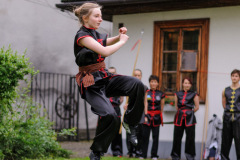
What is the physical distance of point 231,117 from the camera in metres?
7.18

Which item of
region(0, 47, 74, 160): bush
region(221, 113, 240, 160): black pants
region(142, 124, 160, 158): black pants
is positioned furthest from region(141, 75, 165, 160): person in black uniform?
region(0, 47, 74, 160): bush

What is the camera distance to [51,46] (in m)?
12.7

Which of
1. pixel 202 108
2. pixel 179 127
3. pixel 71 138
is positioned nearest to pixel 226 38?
pixel 202 108

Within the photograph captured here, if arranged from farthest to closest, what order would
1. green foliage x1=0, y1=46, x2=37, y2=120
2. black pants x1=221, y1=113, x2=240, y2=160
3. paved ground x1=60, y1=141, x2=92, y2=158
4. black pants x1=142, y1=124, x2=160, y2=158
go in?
paved ground x1=60, y1=141, x2=92, y2=158, black pants x1=142, y1=124, x2=160, y2=158, black pants x1=221, y1=113, x2=240, y2=160, green foliage x1=0, y1=46, x2=37, y2=120

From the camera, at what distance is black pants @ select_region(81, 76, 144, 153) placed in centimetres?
391

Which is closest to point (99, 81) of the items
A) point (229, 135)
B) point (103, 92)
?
point (103, 92)

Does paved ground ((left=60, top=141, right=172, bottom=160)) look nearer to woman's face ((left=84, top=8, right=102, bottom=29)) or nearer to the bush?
the bush

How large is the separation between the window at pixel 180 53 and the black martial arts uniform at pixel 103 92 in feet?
14.3

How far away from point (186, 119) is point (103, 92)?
13.0ft

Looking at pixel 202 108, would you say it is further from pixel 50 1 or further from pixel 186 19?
pixel 50 1

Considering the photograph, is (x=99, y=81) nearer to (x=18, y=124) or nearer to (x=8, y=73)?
(x=8, y=73)

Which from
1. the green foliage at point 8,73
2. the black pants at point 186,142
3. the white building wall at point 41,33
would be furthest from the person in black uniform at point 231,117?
the white building wall at point 41,33

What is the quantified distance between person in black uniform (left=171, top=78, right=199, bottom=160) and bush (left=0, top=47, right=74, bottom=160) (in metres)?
2.45

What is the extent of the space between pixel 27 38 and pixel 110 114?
892cm
